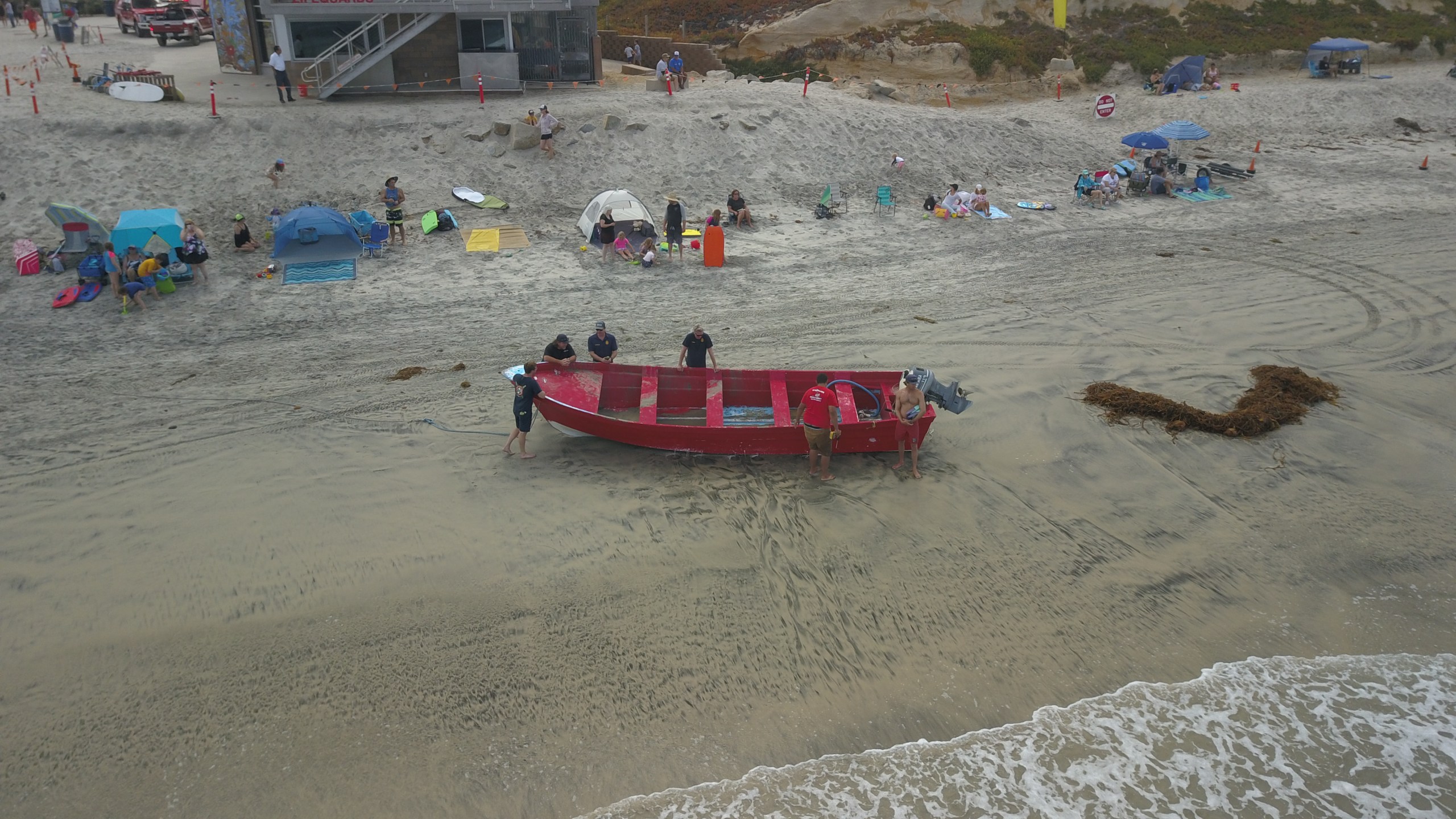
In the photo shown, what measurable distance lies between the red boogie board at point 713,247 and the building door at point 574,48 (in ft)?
40.2

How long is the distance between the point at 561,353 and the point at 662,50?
25.2m

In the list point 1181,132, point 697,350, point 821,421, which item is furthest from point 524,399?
point 1181,132

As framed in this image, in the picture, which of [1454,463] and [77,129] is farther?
[77,129]

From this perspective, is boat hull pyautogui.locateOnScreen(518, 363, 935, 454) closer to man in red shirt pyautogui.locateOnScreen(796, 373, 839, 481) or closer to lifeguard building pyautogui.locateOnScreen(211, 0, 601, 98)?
man in red shirt pyautogui.locateOnScreen(796, 373, 839, 481)

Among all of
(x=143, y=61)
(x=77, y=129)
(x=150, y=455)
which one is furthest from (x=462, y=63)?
(x=150, y=455)

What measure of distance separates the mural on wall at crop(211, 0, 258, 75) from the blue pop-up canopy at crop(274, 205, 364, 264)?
13.5m

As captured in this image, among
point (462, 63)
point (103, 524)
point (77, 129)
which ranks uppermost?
point (462, 63)

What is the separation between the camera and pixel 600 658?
9055mm

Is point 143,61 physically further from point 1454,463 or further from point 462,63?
point 1454,463

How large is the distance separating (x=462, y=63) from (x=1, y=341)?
610 inches

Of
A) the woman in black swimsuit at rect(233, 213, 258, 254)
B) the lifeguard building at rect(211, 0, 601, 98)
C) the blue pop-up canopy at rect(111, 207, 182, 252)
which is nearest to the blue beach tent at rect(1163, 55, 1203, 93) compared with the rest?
the lifeguard building at rect(211, 0, 601, 98)

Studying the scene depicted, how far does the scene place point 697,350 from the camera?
521 inches

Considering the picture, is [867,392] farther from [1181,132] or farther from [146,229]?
[1181,132]

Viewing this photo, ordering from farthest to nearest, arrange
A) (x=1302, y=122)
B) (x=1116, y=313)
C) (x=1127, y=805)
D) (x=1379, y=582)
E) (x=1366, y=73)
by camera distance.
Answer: (x=1366, y=73) → (x=1302, y=122) → (x=1116, y=313) → (x=1379, y=582) → (x=1127, y=805)
